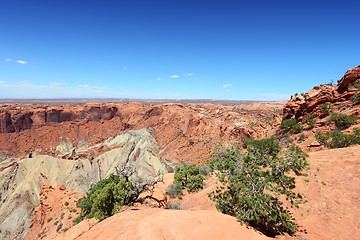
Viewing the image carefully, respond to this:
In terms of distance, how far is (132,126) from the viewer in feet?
251

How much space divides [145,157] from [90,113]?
2053 inches

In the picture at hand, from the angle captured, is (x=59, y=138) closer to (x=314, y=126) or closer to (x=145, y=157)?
(x=145, y=157)

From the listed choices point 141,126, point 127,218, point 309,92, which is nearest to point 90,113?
point 141,126

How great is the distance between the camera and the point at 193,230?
295 inches

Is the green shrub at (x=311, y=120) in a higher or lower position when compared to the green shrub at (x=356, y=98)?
lower

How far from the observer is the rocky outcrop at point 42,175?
27511 mm

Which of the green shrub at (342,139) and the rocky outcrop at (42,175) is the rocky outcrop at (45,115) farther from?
the green shrub at (342,139)

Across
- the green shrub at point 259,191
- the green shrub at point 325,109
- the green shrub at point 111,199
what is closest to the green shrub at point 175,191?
the green shrub at point 111,199

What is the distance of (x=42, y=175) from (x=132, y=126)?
141 ft

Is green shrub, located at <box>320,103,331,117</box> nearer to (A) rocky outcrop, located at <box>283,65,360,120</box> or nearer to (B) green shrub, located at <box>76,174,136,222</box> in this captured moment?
(A) rocky outcrop, located at <box>283,65,360,120</box>

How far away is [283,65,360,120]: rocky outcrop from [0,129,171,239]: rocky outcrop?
23925 millimetres

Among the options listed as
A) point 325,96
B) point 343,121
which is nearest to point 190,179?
point 343,121

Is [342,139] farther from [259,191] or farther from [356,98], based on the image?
[259,191]

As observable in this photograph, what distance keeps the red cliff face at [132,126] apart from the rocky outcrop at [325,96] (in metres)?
8.72
